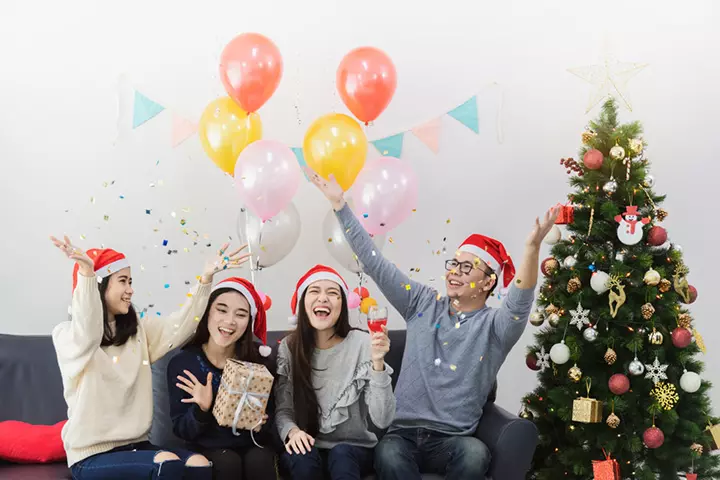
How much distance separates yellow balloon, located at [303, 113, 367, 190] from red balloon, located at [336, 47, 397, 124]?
3.5 inches

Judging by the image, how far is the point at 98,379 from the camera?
2.75 metres

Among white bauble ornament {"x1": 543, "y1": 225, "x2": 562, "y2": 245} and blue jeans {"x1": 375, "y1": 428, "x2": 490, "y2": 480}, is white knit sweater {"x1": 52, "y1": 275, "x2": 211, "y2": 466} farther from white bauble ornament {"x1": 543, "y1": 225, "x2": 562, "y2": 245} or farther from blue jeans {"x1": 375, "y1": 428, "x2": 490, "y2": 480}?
white bauble ornament {"x1": 543, "y1": 225, "x2": 562, "y2": 245}

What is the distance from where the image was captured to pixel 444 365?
3.10m

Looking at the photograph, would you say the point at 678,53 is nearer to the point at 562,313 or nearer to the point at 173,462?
the point at 562,313

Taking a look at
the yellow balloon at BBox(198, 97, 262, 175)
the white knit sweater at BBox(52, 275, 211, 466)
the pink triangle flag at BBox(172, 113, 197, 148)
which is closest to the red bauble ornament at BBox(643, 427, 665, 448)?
the white knit sweater at BBox(52, 275, 211, 466)

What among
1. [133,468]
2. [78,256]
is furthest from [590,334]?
[78,256]

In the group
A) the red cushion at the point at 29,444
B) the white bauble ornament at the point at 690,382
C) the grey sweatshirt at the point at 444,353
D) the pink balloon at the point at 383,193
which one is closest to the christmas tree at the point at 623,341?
the white bauble ornament at the point at 690,382

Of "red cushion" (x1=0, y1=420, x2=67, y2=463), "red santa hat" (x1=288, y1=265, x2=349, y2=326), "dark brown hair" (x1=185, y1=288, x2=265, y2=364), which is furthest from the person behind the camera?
"red santa hat" (x1=288, y1=265, x2=349, y2=326)

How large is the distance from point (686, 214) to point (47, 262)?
3258mm

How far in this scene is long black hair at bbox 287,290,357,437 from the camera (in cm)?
293

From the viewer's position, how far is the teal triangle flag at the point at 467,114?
3.80 metres

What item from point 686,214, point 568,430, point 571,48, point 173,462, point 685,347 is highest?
point 571,48

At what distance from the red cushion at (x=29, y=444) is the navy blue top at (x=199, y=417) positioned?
1.46ft

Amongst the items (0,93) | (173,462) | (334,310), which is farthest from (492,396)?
(0,93)
